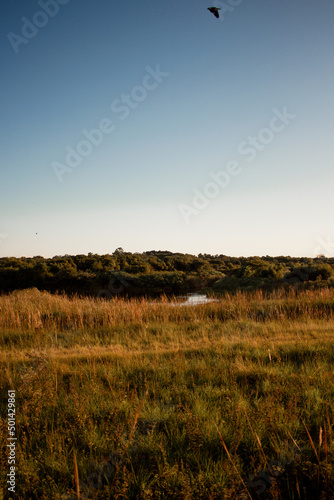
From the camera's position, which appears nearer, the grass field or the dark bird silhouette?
the grass field

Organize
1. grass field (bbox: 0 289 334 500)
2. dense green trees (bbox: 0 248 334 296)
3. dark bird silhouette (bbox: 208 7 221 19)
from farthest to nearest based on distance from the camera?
dense green trees (bbox: 0 248 334 296)
dark bird silhouette (bbox: 208 7 221 19)
grass field (bbox: 0 289 334 500)

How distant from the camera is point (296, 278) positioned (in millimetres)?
25578

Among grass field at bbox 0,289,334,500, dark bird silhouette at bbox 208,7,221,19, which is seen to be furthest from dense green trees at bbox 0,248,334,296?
dark bird silhouette at bbox 208,7,221,19

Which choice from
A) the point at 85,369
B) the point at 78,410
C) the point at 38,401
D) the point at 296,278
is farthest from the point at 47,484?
the point at 296,278

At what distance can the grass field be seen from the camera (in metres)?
2.43

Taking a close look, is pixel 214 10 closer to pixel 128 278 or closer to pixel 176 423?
pixel 176 423

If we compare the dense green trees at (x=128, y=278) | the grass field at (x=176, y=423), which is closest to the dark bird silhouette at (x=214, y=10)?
the grass field at (x=176, y=423)

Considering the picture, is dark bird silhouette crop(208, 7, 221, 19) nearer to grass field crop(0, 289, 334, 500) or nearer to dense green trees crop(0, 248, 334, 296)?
grass field crop(0, 289, 334, 500)

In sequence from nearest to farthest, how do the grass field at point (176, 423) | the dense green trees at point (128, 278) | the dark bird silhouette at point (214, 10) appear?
the grass field at point (176, 423) < the dark bird silhouette at point (214, 10) < the dense green trees at point (128, 278)

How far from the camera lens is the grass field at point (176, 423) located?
95.8 inches

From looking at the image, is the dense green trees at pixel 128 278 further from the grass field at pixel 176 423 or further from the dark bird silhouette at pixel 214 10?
the dark bird silhouette at pixel 214 10

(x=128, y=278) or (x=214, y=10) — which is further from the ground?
(x=214, y=10)

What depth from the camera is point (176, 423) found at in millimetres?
3234

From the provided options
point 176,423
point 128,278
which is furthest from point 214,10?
point 128,278
